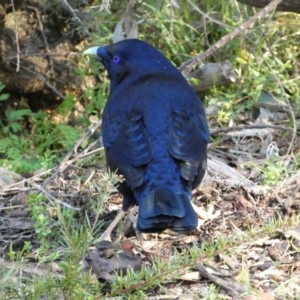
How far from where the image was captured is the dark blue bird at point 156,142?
3.66m

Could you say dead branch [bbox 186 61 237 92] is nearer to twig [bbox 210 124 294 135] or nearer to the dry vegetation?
the dry vegetation

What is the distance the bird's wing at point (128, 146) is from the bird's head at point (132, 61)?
58 cm

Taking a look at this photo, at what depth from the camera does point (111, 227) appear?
426 cm

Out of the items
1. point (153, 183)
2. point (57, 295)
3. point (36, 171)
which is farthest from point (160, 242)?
point (36, 171)

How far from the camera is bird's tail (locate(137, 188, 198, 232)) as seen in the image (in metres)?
3.58

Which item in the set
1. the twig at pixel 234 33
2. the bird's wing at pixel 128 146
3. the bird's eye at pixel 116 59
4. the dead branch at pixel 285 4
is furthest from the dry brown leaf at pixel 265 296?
the dead branch at pixel 285 4

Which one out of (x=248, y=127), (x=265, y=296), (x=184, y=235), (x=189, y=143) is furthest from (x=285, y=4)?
(x=265, y=296)

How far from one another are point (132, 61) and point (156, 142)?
0.99 m

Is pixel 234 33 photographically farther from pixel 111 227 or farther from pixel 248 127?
pixel 111 227

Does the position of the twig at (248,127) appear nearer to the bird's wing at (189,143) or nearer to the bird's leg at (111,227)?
the bird's wing at (189,143)

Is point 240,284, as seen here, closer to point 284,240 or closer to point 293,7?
point 284,240

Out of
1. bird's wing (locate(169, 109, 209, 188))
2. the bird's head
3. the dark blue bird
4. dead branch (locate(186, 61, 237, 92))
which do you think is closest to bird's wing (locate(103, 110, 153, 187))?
the dark blue bird

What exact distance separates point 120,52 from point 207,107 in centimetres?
136

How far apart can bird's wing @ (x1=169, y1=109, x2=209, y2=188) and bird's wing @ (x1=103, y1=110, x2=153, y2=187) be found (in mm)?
144
